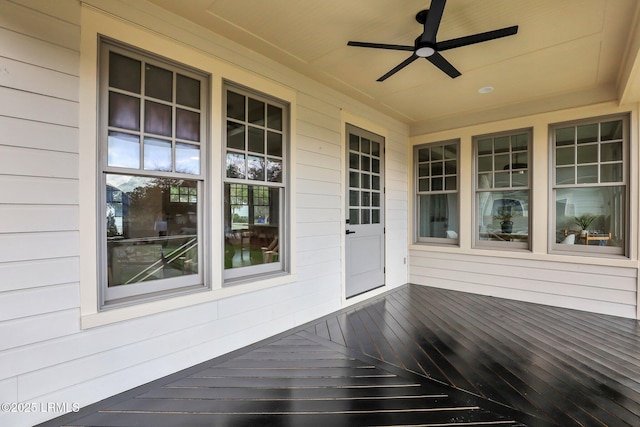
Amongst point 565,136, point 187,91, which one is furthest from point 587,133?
point 187,91

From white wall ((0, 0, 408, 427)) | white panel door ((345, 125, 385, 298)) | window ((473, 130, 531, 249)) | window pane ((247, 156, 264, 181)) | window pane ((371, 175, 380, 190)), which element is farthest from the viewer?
window pane ((371, 175, 380, 190))

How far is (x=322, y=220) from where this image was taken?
370 centimetres

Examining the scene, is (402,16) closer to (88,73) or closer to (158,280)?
(88,73)

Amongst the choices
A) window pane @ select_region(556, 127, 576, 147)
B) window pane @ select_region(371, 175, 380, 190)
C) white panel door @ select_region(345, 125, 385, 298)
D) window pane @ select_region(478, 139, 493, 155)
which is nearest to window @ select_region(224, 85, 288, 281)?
white panel door @ select_region(345, 125, 385, 298)

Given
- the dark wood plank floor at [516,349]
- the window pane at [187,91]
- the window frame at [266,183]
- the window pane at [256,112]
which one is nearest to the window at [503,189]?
the dark wood plank floor at [516,349]

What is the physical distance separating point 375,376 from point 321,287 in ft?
4.72

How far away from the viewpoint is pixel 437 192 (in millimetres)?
5230

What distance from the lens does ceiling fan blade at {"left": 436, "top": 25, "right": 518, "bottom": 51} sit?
2220 millimetres

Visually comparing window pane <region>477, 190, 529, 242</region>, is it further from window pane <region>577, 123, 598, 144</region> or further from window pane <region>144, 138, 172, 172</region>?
window pane <region>144, 138, 172, 172</region>

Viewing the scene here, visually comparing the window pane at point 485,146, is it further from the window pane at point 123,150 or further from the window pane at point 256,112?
the window pane at point 123,150

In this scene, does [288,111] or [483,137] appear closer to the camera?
[288,111]

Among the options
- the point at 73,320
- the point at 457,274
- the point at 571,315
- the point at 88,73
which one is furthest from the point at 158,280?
the point at 571,315

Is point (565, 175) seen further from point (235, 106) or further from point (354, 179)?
point (235, 106)

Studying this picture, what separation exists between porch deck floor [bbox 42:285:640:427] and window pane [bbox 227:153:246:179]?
162 centimetres
